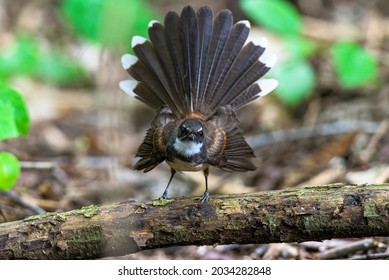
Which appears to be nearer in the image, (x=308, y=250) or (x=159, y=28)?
(x=308, y=250)

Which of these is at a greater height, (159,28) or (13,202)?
(159,28)

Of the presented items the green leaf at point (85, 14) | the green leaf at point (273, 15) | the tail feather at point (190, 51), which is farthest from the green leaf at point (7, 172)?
the green leaf at point (85, 14)

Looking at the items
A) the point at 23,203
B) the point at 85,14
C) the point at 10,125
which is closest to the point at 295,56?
the point at 85,14

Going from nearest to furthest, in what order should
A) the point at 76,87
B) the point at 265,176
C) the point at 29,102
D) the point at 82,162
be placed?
the point at 265,176 → the point at 82,162 → the point at 29,102 → the point at 76,87

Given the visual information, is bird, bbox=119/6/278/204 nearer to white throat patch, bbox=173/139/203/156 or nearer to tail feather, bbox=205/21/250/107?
tail feather, bbox=205/21/250/107

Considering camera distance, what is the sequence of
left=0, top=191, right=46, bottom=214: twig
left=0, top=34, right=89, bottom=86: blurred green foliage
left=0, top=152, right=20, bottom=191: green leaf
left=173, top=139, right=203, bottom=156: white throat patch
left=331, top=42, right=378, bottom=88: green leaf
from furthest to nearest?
left=0, top=34, right=89, bottom=86: blurred green foliage → left=331, top=42, right=378, bottom=88: green leaf → left=0, top=191, right=46, bottom=214: twig → left=173, top=139, right=203, bottom=156: white throat patch → left=0, top=152, right=20, bottom=191: green leaf

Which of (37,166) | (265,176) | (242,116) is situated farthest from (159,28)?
(242,116)

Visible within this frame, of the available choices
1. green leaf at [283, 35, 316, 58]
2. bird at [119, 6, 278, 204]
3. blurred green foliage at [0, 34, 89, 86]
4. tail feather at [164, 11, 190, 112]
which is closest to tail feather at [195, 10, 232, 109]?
bird at [119, 6, 278, 204]

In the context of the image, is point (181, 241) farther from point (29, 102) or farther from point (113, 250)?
point (29, 102)
